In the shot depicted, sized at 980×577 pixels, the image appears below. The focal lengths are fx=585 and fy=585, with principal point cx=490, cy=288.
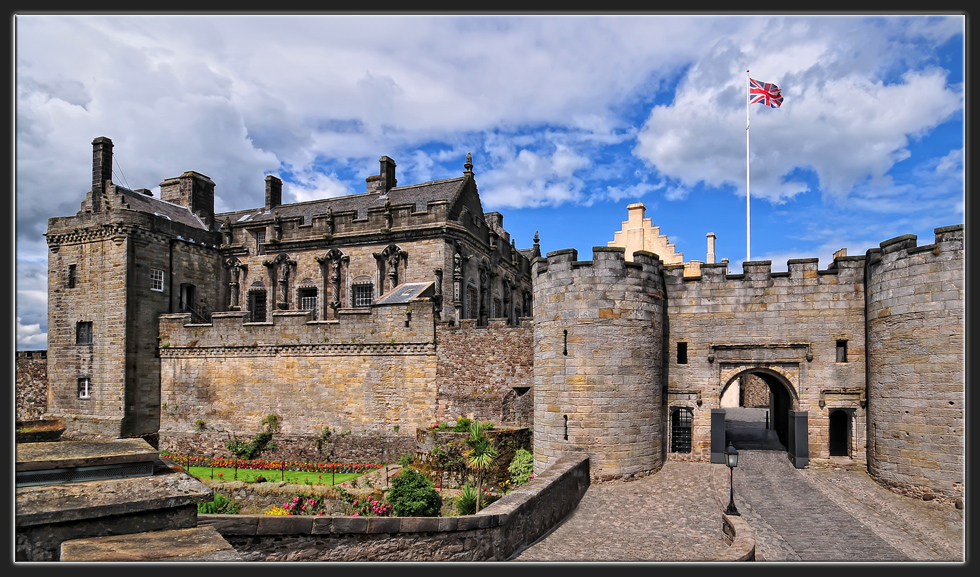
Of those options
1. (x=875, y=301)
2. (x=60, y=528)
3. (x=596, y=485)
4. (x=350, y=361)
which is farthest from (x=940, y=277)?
(x=350, y=361)

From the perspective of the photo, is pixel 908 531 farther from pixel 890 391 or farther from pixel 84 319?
pixel 84 319

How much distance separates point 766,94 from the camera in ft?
72.7

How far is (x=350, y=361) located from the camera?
24.8 m

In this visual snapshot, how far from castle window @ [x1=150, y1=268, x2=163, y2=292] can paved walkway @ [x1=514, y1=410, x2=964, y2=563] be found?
73.1 feet

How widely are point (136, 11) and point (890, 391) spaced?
61.4ft

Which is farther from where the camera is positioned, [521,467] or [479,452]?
[521,467]

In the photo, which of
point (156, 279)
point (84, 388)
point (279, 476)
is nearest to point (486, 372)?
point (279, 476)

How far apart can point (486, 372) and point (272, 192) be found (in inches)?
770

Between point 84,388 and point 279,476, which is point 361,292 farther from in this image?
point 84,388

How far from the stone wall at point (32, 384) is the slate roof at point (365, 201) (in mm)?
11660

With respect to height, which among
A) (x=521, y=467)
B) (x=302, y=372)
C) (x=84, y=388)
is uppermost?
(x=302, y=372)

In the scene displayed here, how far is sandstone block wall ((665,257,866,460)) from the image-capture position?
17.7 m

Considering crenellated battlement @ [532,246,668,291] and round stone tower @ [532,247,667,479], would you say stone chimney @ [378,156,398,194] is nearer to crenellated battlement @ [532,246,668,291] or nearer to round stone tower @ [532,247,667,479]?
crenellated battlement @ [532,246,668,291]

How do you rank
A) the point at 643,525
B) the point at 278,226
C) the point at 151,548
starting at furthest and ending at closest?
the point at 278,226 < the point at 643,525 < the point at 151,548
